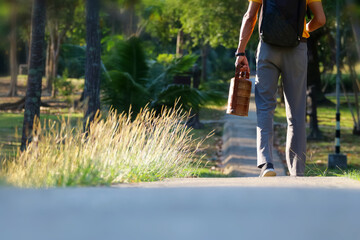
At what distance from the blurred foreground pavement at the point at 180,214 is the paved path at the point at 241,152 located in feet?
26.0

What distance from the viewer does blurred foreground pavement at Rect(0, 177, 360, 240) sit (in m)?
3.01

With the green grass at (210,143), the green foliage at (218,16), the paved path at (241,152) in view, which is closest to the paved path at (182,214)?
the green grass at (210,143)

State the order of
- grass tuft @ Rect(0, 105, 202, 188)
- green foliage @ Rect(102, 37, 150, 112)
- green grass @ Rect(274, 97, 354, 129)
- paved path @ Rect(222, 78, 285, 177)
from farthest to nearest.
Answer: green grass @ Rect(274, 97, 354, 129)
green foliage @ Rect(102, 37, 150, 112)
paved path @ Rect(222, 78, 285, 177)
grass tuft @ Rect(0, 105, 202, 188)

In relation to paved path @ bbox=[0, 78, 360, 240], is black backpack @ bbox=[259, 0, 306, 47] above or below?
above

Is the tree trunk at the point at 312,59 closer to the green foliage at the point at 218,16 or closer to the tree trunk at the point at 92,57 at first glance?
the green foliage at the point at 218,16

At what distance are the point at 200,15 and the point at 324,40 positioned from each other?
4.99 meters

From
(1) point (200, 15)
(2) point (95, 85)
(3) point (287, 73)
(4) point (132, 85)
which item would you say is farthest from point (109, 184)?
(1) point (200, 15)

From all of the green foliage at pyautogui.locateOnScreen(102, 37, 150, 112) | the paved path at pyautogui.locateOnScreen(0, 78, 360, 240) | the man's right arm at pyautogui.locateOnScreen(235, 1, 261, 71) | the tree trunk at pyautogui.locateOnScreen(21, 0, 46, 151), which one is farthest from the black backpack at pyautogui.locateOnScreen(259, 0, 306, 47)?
the green foliage at pyautogui.locateOnScreen(102, 37, 150, 112)

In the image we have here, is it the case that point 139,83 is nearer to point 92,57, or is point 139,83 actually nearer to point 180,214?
point 92,57

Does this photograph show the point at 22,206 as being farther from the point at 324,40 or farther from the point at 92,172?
the point at 324,40

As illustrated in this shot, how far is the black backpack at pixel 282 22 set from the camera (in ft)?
17.9

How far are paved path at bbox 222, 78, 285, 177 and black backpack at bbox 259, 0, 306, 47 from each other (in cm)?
632

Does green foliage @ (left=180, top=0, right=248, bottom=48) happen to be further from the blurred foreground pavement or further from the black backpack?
the blurred foreground pavement

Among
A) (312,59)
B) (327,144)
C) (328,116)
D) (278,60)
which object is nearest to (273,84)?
(278,60)
